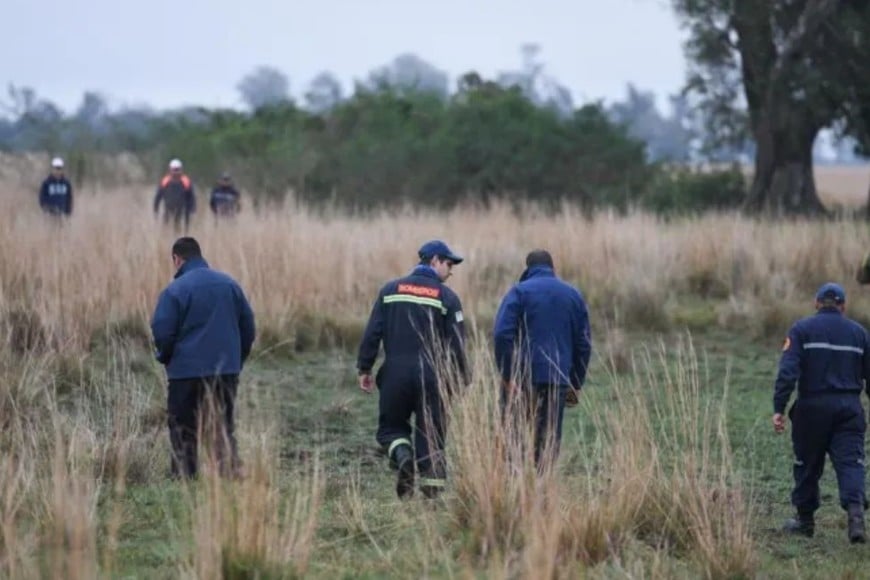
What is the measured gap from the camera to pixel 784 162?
3553cm

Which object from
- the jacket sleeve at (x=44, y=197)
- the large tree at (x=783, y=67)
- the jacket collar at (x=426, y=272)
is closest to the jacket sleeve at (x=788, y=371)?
the jacket collar at (x=426, y=272)

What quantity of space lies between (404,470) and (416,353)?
0.70 m

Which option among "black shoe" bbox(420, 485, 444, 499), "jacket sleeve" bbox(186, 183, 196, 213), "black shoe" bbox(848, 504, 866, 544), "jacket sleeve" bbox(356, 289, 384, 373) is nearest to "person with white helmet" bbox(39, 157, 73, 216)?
"jacket sleeve" bbox(186, 183, 196, 213)

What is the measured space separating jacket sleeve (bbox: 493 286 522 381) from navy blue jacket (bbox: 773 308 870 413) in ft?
5.24

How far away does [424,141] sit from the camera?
37500mm

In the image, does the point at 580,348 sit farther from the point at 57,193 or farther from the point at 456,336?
the point at 57,193

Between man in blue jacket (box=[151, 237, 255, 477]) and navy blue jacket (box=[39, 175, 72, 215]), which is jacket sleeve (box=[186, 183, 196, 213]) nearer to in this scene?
navy blue jacket (box=[39, 175, 72, 215])

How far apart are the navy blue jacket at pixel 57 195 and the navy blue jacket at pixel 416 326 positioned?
15.1 m

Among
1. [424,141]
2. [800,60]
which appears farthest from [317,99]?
[800,60]

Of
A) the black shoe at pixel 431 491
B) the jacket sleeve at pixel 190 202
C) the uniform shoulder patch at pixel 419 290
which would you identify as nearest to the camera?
the black shoe at pixel 431 491

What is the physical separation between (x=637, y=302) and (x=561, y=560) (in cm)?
1297

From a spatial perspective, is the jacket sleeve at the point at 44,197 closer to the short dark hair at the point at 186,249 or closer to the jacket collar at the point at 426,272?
the short dark hair at the point at 186,249

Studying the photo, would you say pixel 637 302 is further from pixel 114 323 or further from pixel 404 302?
pixel 404 302

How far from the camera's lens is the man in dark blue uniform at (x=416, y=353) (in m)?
10.0
